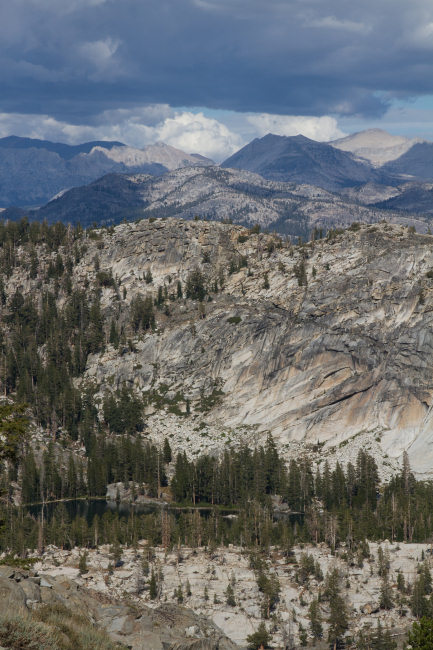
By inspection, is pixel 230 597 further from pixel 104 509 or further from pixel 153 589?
pixel 104 509

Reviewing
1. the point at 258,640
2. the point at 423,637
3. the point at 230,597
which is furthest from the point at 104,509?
the point at 423,637

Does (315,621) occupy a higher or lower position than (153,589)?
lower

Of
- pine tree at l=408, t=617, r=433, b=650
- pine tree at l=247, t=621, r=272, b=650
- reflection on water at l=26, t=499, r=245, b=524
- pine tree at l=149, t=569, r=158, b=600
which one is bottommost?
reflection on water at l=26, t=499, r=245, b=524

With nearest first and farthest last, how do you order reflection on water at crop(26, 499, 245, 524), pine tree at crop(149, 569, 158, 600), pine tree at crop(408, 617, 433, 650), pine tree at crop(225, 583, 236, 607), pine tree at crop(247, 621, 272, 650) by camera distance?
pine tree at crop(408, 617, 433, 650)
pine tree at crop(247, 621, 272, 650)
pine tree at crop(225, 583, 236, 607)
pine tree at crop(149, 569, 158, 600)
reflection on water at crop(26, 499, 245, 524)

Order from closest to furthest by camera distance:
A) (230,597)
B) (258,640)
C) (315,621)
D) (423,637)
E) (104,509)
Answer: (423,637) → (258,640) → (315,621) → (230,597) → (104,509)

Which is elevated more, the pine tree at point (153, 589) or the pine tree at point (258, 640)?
the pine tree at point (153, 589)

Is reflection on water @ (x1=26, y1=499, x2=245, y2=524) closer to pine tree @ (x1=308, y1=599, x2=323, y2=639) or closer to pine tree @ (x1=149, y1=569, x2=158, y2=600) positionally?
pine tree @ (x1=149, y1=569, x2=158, y2=600)

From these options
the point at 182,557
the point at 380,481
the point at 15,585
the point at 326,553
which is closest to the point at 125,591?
the point at 182,557

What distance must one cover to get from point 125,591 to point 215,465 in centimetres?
8735

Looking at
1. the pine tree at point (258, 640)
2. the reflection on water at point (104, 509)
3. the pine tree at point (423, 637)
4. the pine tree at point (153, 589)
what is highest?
the pine tree at point (423, 637)

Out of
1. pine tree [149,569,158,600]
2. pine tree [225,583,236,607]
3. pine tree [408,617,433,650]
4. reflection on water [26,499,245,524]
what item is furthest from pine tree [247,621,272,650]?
reflection on water [26,499,245,524]

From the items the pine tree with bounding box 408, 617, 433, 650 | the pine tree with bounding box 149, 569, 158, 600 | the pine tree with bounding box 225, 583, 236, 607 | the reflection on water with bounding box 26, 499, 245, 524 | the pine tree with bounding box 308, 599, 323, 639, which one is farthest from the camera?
the reflection on water with bounding box 26, 499, 245, 524

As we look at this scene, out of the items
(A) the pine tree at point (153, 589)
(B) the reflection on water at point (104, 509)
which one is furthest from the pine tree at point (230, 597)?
(B) the reflection on water at point (104, 509)

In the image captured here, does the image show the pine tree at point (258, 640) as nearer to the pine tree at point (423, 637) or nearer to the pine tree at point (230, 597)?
the pine tree at point (230, 597)
